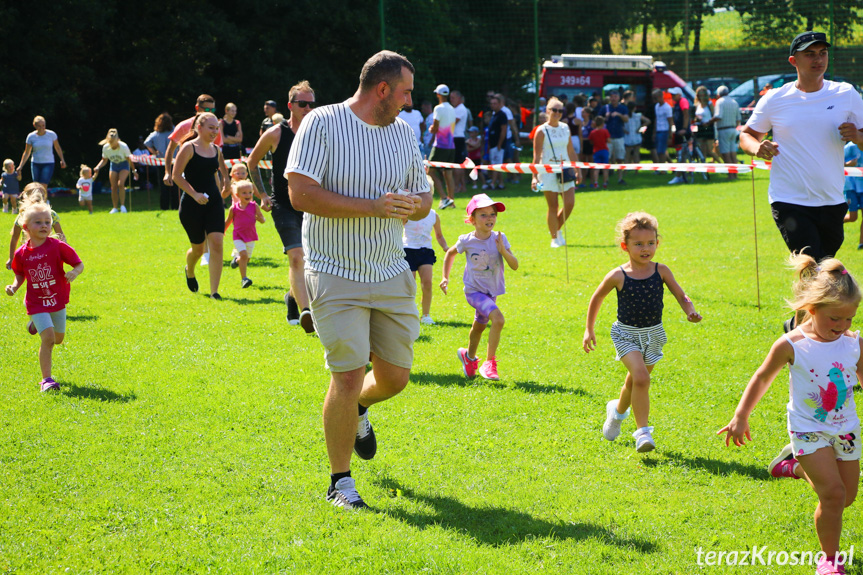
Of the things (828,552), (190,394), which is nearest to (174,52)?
(190,394)

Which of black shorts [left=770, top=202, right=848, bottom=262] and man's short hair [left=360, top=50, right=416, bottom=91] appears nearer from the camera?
man's short hair [left=360, top=50, right=416, bottom=91]

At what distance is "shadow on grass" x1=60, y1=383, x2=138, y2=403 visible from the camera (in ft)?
21.2

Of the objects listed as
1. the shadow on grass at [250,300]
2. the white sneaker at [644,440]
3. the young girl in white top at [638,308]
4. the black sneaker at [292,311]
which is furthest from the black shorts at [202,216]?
the white sneaker at [644,440]

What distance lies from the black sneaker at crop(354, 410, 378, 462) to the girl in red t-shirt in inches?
117

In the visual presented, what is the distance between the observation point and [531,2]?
3266 centimetres

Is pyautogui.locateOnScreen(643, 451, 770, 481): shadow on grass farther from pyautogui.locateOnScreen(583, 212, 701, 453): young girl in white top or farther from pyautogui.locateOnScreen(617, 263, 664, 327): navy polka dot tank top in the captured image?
pyautogui.locateOnScreen(617, 263, 664, 327): navy polka dot tank top

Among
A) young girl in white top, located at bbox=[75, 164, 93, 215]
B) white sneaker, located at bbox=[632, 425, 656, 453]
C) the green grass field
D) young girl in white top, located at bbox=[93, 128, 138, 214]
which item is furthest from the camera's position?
young girl in white top, located at bbox=[75, 164, 93, 215]

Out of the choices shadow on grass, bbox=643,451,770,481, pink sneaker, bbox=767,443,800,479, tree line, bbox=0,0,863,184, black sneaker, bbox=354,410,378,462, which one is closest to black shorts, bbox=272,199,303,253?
black sneaker, bbox=354,410,378,462

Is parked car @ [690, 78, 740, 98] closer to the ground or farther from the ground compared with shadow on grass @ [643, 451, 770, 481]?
farther from the ground

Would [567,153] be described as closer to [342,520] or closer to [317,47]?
[342,520]

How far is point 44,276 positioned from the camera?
6.61 meters

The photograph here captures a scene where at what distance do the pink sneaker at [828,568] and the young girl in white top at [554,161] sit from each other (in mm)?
9611

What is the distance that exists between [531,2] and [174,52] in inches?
Answer: 536

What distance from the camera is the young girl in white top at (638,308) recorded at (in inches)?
202
